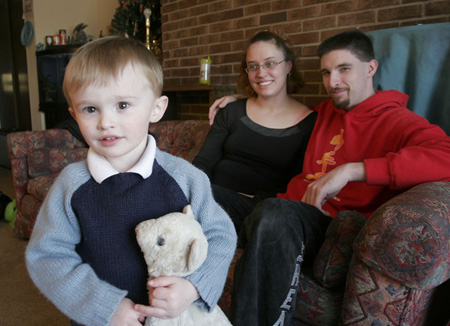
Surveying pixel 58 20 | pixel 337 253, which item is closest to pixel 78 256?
pixel 337 253

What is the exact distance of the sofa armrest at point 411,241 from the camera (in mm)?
814

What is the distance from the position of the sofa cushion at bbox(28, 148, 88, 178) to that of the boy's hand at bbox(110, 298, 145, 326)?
2.07 metres

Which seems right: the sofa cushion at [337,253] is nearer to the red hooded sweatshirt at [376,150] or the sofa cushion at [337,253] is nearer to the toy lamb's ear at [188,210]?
the red hooded sweatshirt at [376,150]

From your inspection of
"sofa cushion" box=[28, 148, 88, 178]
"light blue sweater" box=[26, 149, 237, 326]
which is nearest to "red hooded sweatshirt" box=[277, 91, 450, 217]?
"light blue sweater" box=[26, 149, 237, 326]

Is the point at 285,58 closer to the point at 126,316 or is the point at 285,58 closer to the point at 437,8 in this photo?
the point at 437,8

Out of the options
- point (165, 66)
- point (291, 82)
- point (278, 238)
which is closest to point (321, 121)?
point (291, 82)

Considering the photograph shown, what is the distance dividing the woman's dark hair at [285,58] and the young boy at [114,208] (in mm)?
1143

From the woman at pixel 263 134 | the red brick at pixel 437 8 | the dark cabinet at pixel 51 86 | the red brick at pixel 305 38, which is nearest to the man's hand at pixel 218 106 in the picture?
the woman at pixel 263 134

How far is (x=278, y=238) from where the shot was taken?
1061 millimetres

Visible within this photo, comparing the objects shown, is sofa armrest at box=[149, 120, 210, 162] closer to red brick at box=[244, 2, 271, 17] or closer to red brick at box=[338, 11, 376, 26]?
red brick at box=[244, 2, 271, 17]

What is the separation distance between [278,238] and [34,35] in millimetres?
4972

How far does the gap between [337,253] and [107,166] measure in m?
0.73

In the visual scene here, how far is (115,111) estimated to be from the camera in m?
0.69

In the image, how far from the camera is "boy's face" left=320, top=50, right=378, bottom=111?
1.42 meters
